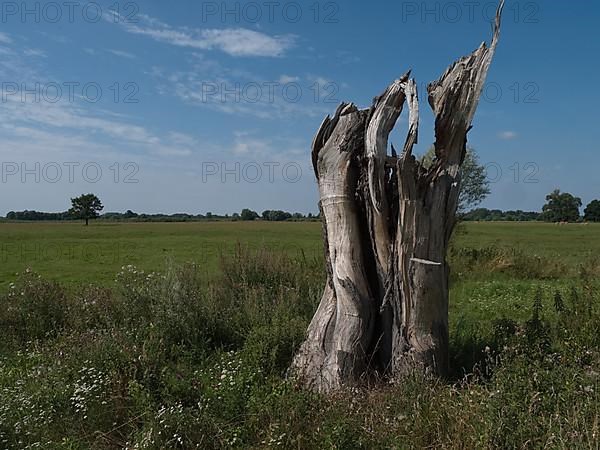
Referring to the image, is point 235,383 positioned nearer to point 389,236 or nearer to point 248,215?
point 389,236

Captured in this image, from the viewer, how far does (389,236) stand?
20.0ft

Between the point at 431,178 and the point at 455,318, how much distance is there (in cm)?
466

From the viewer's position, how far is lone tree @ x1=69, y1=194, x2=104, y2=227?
104 meters

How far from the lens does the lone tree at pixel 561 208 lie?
11481 cm

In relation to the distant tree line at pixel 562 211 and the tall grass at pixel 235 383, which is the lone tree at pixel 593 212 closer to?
the distant tree line at pixel 562 211

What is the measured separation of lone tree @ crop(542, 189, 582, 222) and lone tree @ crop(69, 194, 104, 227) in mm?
95764

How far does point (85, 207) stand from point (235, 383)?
351 feet

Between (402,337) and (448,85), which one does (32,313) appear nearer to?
(402,337)

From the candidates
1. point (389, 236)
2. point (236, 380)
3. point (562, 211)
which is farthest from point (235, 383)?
point (562, 211)

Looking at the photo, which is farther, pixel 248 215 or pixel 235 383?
pixel 248 215

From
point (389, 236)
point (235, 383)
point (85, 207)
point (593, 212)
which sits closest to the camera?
point (235, 383)

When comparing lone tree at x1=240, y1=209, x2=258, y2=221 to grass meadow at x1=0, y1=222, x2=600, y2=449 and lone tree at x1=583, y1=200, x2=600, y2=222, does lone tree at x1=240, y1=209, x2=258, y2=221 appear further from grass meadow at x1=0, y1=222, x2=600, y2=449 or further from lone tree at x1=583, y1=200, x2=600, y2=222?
grass meadow at x1=0, y1=222, x2=600, y2=449

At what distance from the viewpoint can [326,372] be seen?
5914 millimetres

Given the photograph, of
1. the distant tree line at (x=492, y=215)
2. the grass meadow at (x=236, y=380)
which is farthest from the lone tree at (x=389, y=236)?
the distant tree line at (x=492, y=215)
